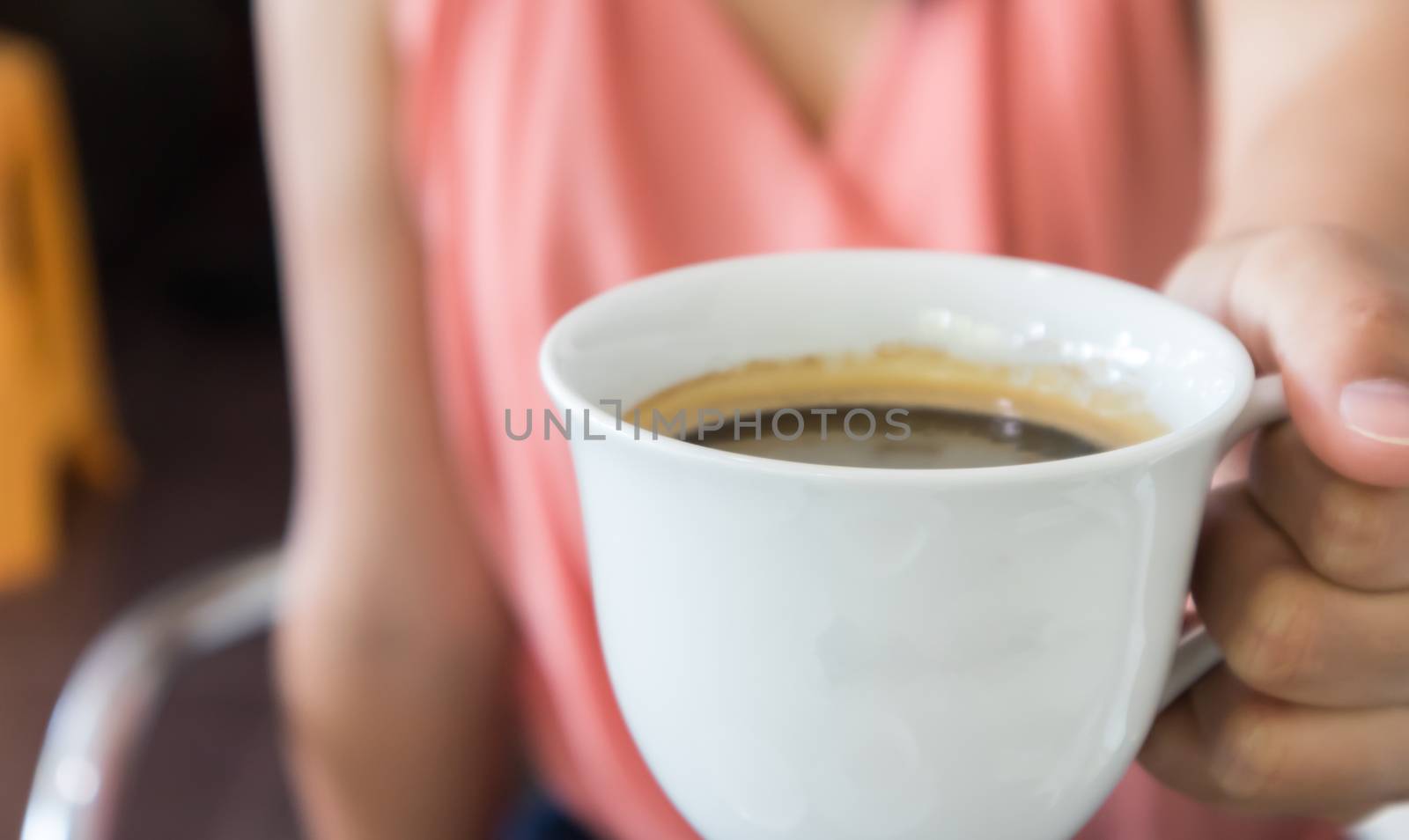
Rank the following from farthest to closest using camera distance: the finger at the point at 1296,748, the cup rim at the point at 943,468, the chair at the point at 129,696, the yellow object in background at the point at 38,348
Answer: the yellow object in background at the point at 38,348, the chair at the point at 129,696, the finger at the point at 1296,748, the cup rim at the point at 943,468

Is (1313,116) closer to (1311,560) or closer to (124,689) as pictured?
(1311,560)

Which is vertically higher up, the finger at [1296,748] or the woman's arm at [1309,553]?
the woman's arm at [1309,553]

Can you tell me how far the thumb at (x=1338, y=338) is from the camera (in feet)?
0.96

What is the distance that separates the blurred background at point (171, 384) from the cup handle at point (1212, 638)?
126 cm

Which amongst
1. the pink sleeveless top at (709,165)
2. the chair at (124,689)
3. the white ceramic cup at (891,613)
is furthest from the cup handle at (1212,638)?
the chair at (124,689)

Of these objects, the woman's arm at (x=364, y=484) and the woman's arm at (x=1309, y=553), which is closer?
the woman's arm at (x=1309, y=553)

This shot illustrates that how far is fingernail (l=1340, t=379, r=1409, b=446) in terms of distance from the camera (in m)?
0.29

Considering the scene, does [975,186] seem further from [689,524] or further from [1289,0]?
[689,524]

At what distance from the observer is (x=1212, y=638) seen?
0.34 meters

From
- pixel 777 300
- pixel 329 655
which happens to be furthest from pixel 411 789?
pixel 777 300

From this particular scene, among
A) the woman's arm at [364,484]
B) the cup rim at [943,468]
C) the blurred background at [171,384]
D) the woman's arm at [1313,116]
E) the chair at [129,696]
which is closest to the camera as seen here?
the cup rim at [943,468]

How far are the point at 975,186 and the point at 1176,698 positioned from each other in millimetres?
344

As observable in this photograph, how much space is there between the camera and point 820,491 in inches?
9.6

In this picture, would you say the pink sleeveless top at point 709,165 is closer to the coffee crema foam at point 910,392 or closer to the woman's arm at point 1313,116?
the woman's arm at point 1313,116
